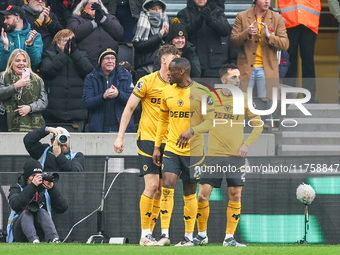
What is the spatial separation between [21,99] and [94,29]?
1.71 metres

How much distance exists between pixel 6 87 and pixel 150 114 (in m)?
2.97

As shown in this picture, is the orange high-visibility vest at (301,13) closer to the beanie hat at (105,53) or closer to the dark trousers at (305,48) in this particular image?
the dark trousers at (305,48)

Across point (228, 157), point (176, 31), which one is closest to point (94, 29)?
point (176, 31)

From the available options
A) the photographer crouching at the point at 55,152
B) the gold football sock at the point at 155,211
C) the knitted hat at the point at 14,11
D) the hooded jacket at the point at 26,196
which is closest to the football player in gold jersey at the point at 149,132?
the gold football sock at the point at 155,211

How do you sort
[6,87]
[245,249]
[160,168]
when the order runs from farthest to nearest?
[6,87], [160,168], [245,249]

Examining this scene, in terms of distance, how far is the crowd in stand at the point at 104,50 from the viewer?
34.2 ft

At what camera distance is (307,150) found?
10.9 meters

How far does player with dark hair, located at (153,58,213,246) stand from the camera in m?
7.71

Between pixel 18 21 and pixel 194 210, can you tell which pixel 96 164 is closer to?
pixel 194 210

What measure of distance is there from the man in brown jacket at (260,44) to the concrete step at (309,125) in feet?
2.01

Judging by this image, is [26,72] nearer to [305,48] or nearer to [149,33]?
[149,33]

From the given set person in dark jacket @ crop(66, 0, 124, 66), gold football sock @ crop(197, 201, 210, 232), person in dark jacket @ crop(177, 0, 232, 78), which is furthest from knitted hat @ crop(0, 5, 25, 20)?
gold football sock @ crop(197, 201, 210, 232)

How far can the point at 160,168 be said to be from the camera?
809 centimetres

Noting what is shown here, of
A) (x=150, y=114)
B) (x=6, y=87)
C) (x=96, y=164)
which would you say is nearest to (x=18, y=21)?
(x=6, y=87)
